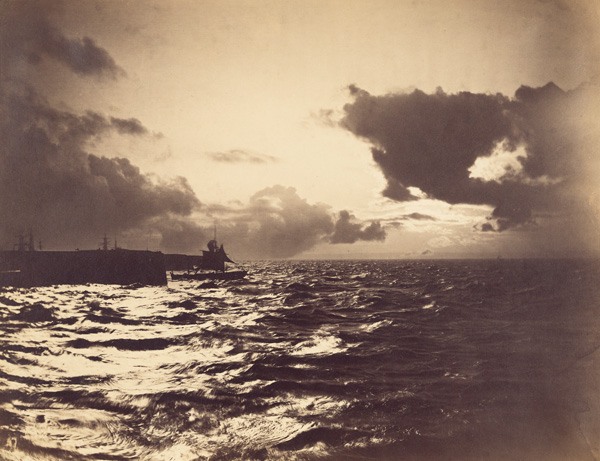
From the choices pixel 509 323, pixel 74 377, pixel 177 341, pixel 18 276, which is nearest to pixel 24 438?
pixel 74 377

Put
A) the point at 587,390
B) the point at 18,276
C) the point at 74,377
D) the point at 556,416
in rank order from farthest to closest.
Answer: the point at 18,276, the point at 74,377, the point at 587,390, the point at 556,416

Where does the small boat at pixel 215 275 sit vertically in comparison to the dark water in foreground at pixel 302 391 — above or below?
below

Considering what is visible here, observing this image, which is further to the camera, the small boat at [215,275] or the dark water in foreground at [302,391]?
the small boat at [215,275]

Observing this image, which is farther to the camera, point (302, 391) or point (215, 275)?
point (215, 275)

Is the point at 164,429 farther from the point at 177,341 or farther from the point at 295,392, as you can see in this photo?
the point at 177,341

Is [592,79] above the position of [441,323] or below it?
above

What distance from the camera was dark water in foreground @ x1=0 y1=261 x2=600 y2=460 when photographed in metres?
4.27

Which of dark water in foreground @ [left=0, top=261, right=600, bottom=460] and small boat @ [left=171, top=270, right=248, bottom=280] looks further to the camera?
small boat @ [left=171, top=270, right=248, bottom=280]

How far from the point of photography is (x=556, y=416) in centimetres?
492

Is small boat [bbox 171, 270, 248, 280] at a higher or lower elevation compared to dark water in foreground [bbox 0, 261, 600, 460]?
lower

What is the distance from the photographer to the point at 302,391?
550 centimetres

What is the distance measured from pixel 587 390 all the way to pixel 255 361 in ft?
17.7

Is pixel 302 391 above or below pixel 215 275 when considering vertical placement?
above

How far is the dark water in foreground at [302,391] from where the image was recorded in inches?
168
